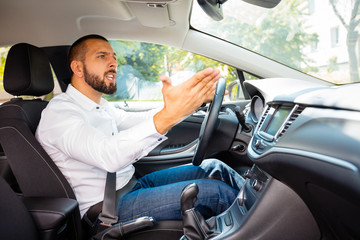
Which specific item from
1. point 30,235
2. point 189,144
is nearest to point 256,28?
point 189,144

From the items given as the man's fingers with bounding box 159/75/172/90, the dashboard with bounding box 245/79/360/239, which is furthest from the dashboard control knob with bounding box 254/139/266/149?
the man's fingers with bounding box 159/75/172/90

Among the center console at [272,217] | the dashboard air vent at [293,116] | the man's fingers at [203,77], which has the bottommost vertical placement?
the center console at [272,217]

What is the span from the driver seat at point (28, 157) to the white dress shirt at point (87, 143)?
0.06 meters

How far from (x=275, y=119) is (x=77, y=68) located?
1185 mm

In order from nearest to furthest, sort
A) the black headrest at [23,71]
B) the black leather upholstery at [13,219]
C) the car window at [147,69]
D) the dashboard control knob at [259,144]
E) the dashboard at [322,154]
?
the dashboard at [322,154] < the dashboard control knob at [259,144] < the black leather upholstery at [13,219] < the black headrest at [23,71] < the car window at [147,69]

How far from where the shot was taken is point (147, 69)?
271 centimetres

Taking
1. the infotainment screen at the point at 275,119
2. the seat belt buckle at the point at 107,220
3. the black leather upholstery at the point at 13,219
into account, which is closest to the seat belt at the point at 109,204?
the seat belt buckle at the point at 107,220

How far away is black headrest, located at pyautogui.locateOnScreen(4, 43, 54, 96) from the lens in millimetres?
1587

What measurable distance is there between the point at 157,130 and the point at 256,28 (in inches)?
48.2

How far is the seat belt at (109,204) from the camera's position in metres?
1.32

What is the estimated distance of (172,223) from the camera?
1312 mm

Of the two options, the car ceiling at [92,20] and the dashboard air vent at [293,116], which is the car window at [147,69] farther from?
the dashboard air vent at [293,116]

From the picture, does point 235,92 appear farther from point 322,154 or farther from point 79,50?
point 322,154

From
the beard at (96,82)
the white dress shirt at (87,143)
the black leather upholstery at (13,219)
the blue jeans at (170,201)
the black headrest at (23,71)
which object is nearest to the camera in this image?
the black leather upholstery at (13,219)
